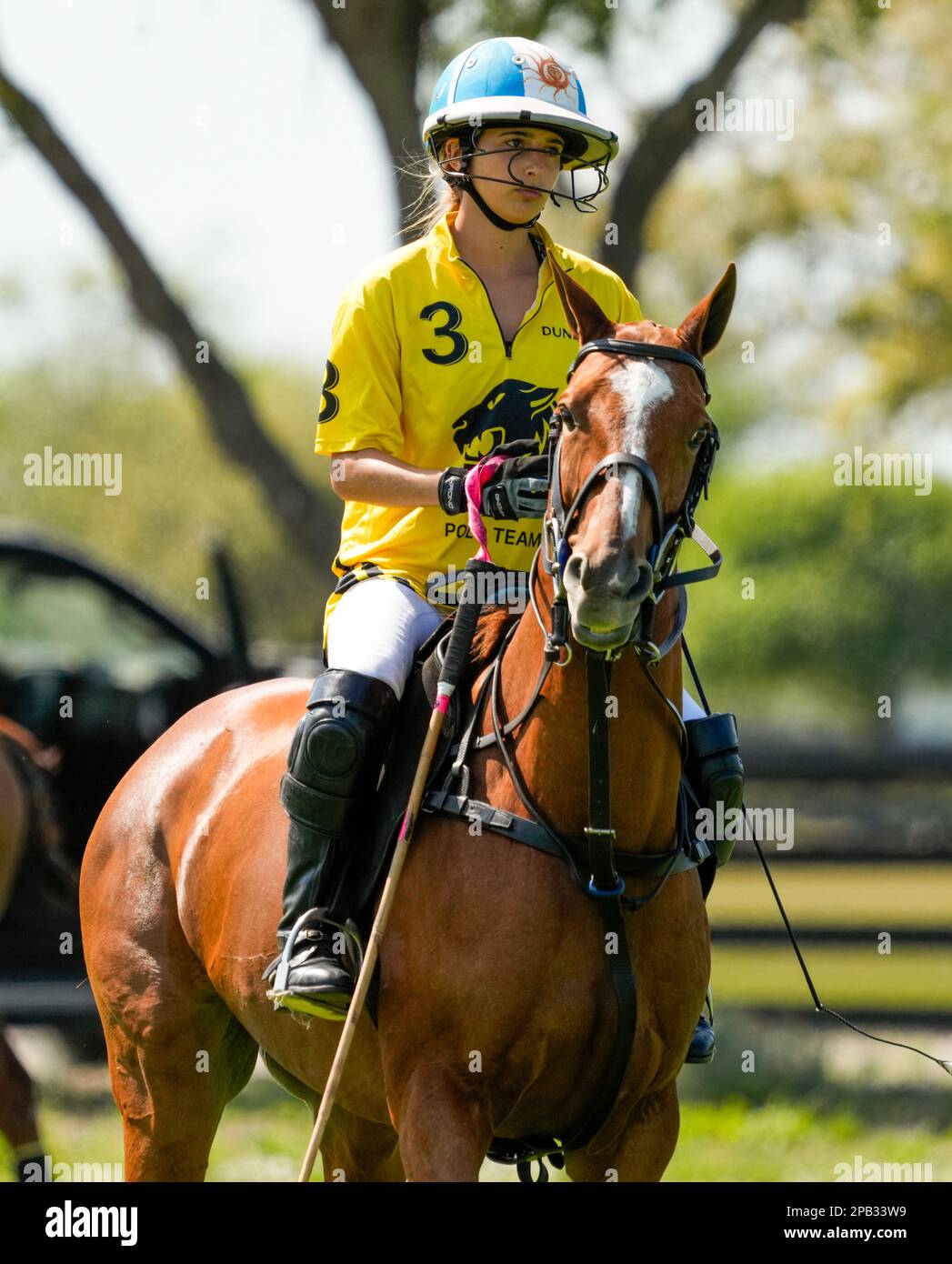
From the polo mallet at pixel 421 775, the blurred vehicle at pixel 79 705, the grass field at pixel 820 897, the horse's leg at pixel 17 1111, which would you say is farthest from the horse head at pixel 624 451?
the grass field at pixel 820 897

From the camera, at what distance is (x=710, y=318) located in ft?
13.2

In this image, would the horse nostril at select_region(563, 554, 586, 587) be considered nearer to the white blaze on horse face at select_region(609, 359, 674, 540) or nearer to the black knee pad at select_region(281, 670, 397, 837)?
the white blaze on horse face at select_region(609, 359, 674, 540)

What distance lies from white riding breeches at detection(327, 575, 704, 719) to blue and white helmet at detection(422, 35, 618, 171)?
1254 mm

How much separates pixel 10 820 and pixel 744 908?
14.1m

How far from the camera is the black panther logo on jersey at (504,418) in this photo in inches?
185

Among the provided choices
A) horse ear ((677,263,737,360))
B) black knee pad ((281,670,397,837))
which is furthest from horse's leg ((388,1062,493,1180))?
horse ear ((677,263,737,360))

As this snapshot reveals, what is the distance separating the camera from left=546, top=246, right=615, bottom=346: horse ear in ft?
13.1

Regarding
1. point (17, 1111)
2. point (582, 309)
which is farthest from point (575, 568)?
point (17, 1111)


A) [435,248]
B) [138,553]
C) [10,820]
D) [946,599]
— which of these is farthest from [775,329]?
[138,553]

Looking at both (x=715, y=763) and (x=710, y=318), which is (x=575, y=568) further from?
(x=715, y=763)

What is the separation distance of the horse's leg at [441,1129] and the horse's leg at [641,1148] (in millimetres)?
412

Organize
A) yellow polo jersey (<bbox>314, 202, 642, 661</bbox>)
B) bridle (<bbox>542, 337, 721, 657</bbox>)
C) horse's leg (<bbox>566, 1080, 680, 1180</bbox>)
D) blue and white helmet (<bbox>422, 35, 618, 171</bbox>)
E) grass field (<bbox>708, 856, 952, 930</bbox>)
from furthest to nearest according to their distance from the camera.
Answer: grass field (<bbox>708, 856, 952, 930</bbox>), yellow polo jersey (<bbox>314, 202, 642, 661</bbox>), blue and white helmet (<bbox>422, 35, 618, 171</bbox>), horse's leg (<bbox>566, 1080, 680, 1180</bbox>), bridle (<bbox>542, 337, 721, 657</bbox>)
